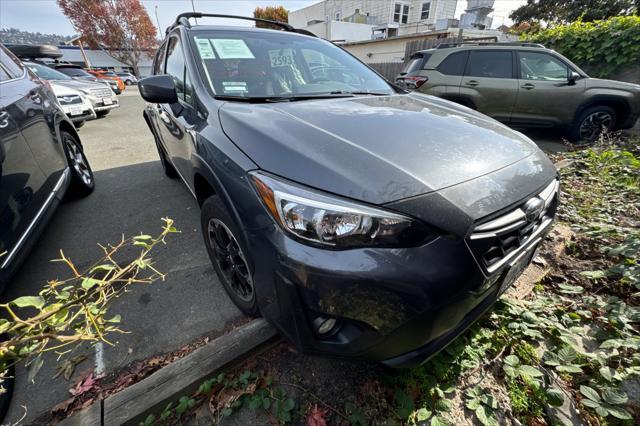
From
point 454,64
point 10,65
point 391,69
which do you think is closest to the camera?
point 10,65

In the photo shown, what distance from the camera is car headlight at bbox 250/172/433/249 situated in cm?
106

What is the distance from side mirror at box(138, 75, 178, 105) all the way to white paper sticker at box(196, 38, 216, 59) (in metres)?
0.31

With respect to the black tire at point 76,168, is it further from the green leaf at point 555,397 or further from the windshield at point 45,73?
the windshield at point 45,73

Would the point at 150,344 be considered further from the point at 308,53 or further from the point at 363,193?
the point at 308,53

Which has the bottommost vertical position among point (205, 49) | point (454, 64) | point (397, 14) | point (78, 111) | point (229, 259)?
point (78, 111)

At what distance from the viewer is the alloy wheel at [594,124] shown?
5297mm

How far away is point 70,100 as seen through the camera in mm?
6203

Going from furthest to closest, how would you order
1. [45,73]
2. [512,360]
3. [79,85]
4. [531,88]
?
[79,85] → [45,73] → [531,88] → [512,360]

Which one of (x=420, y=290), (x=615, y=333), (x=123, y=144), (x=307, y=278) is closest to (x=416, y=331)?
(x=420, y=290)

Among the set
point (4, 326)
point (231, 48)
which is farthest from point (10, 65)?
point (4, 326)

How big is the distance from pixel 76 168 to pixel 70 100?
426 cm

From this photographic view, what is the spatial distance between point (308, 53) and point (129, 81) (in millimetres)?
39119

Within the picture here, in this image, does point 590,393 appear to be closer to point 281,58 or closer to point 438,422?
point 438,422

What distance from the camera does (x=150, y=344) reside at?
172cm
